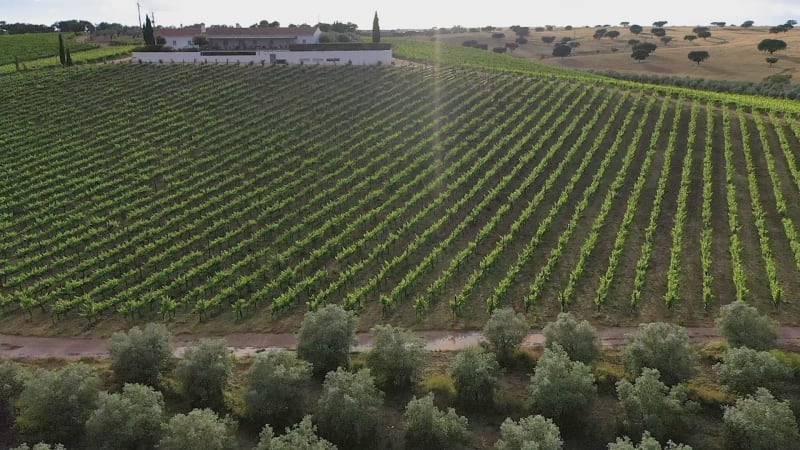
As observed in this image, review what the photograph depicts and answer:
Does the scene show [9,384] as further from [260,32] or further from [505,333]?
[260,32]

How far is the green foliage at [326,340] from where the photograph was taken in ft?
67.7

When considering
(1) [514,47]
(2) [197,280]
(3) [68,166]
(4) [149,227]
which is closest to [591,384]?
(2) [197,280]

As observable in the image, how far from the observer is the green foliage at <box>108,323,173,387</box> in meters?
20.1

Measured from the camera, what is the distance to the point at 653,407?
17.2 m

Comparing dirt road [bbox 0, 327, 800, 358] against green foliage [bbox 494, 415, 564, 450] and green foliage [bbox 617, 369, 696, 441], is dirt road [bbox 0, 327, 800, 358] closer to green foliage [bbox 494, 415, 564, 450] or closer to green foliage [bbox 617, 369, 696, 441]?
green foliage [bbox 617, 369, 696, 441]

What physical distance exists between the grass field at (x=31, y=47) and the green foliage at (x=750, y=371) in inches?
3770

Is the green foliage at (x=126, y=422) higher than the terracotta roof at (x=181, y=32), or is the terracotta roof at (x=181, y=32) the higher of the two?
the terracotta roof at (x=181, y=32)

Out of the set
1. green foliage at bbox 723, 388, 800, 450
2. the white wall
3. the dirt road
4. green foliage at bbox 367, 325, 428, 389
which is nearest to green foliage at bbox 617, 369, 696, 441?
green foliage at bbox 723, 388, 800, 450

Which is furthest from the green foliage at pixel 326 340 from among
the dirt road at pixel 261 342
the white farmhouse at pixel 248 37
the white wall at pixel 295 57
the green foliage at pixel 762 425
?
the white farmhouse at pixel 248 37

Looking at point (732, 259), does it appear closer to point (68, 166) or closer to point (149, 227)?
point (149, 227)

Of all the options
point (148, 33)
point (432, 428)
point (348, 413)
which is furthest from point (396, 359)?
point (148, 33)

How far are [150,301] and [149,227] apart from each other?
33.0ft

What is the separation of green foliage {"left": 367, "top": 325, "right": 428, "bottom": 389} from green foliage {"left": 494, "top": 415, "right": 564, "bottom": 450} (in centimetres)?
479

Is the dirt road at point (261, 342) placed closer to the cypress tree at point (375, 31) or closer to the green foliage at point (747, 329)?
the green foliage at point (747, 329)
